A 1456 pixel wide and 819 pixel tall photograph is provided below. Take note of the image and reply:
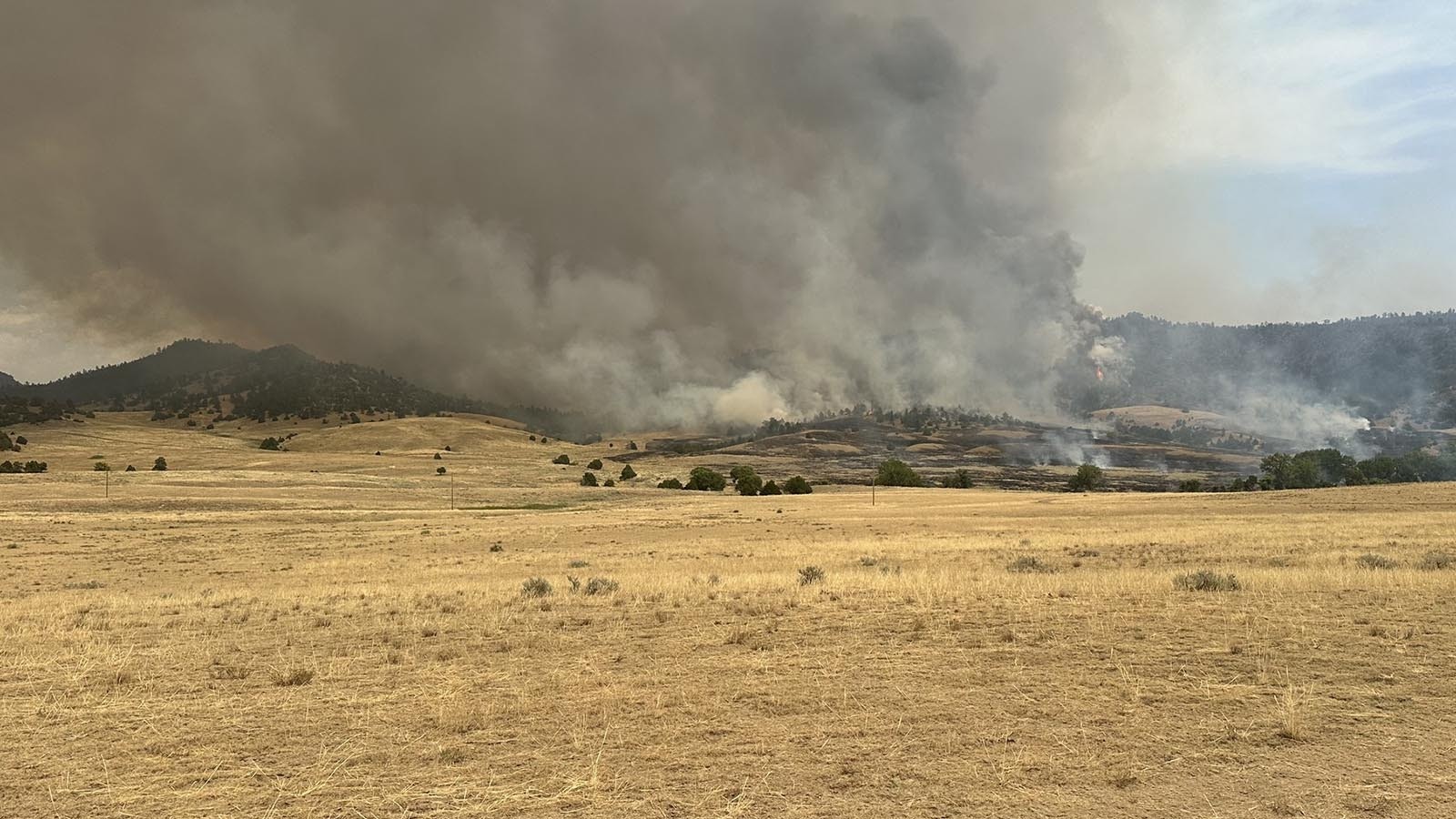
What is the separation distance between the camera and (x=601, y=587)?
24.3 metres

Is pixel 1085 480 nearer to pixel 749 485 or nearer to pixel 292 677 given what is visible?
pixel 749 485

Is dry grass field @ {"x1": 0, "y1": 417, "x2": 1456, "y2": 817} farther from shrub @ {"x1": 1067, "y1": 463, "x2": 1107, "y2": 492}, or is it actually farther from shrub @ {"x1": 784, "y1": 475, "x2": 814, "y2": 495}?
shrub @ {"x1": 1067, "y1": 463, "x2": 1107, "y2": 492}

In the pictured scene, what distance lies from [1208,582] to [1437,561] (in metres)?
10.6

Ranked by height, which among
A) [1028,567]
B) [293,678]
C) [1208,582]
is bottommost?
[1028,567]

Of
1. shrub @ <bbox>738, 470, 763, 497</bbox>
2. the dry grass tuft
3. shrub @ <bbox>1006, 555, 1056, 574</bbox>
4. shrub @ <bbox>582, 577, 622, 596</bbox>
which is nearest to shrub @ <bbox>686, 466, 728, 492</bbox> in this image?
shrub @ <bbox>738, 470, 763, 497</bbox>

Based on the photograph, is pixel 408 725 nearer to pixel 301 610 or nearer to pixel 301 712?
pixel 301 712

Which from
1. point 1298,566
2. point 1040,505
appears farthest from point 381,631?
point 1040,505

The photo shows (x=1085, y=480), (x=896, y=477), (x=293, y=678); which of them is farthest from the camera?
(x=896, y=477)

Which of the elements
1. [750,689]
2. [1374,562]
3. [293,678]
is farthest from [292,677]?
[1374,562]

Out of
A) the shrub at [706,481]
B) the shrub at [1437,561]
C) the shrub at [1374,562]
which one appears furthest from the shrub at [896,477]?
the shrub at [1374,562]

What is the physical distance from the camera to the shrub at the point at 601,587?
23828mm

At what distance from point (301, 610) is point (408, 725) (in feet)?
43.9

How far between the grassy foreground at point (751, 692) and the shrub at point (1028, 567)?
0.20m

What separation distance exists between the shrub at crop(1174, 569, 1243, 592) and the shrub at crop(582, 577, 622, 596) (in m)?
16.3
